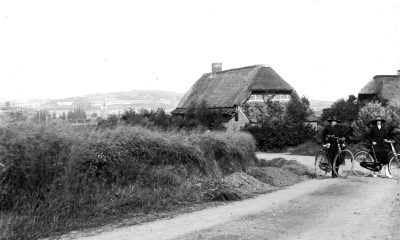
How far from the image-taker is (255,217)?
27.8ft

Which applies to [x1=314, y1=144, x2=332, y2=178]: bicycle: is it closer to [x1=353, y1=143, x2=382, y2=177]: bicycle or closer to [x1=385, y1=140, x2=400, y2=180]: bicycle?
[x1=353, y1=143, x2=382, y2=177]: bicycle

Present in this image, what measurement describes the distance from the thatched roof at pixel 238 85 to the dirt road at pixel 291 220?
35.0 m

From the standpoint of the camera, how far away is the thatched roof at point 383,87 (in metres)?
53.5

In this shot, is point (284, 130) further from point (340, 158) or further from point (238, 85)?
point (340, 158)

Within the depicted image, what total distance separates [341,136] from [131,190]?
328 inches

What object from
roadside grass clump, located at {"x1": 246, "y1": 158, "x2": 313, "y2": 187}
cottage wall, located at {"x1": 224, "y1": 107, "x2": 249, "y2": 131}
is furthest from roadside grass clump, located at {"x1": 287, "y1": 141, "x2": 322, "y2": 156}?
roadside grass clump, located at {"x1": 246, "y1": 158, "x2": 313, "y2": 187}

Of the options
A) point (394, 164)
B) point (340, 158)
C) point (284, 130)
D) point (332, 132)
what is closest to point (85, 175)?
point (340, 158)

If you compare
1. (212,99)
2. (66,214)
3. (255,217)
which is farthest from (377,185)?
(212,99)

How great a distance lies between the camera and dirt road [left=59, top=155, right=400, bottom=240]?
7191 millimetres

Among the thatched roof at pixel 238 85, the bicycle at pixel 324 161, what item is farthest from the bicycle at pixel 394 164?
the thatched roof at pixel 238 85

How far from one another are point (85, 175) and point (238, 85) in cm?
4091

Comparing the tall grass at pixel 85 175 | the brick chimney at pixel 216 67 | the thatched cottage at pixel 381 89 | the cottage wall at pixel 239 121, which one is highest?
the brick chimney at pixel 216 67

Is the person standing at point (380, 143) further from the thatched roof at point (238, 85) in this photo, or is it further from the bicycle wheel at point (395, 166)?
the thatched roof at point (238, 85)

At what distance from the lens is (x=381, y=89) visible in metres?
54.3
